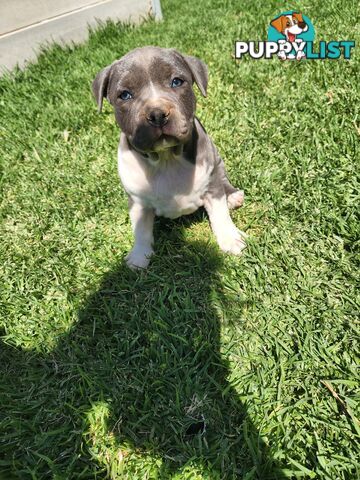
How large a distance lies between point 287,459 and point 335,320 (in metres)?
0.86

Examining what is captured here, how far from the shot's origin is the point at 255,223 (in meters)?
3.26

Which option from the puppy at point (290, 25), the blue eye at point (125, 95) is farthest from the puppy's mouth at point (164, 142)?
the puppy at point (290, 25)

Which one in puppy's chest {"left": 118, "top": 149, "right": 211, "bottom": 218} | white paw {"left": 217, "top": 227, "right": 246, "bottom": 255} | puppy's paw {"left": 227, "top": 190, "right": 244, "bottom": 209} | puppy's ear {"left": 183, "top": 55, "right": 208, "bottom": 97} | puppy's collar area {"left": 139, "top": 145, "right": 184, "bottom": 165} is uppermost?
puppy's ear {"left": 183, "top": 55, "right": 208, "bottom": 97}

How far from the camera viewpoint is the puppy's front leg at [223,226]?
3061 mm

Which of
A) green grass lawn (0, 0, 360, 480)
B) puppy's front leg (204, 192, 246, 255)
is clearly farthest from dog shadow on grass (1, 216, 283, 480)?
puppy's front leg (204, 192, 246, 255)

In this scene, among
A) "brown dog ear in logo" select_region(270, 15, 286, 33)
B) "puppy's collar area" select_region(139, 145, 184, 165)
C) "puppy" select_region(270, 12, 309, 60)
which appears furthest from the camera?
"brown dog ear in logo" select_region(270, 15, 286, 33)

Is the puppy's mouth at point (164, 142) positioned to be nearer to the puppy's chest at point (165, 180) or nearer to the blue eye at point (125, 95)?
the puppy's chest at point (165, 180)

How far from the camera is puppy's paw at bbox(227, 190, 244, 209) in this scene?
3350 mm

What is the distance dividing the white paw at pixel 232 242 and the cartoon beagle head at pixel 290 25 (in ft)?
12.0

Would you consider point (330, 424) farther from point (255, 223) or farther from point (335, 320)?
point (255, 223)

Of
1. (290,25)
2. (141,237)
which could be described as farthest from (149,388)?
(290,25)

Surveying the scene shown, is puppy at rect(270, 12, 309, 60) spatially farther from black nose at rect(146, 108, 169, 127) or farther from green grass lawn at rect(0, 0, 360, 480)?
black nose at rect(146, 108, 169, 127)

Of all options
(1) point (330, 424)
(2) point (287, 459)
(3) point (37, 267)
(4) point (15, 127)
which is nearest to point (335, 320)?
(1) point (330, 424)

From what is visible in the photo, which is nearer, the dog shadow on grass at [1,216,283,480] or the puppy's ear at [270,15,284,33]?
the dog shadow on grass at [1,216,283,480]
